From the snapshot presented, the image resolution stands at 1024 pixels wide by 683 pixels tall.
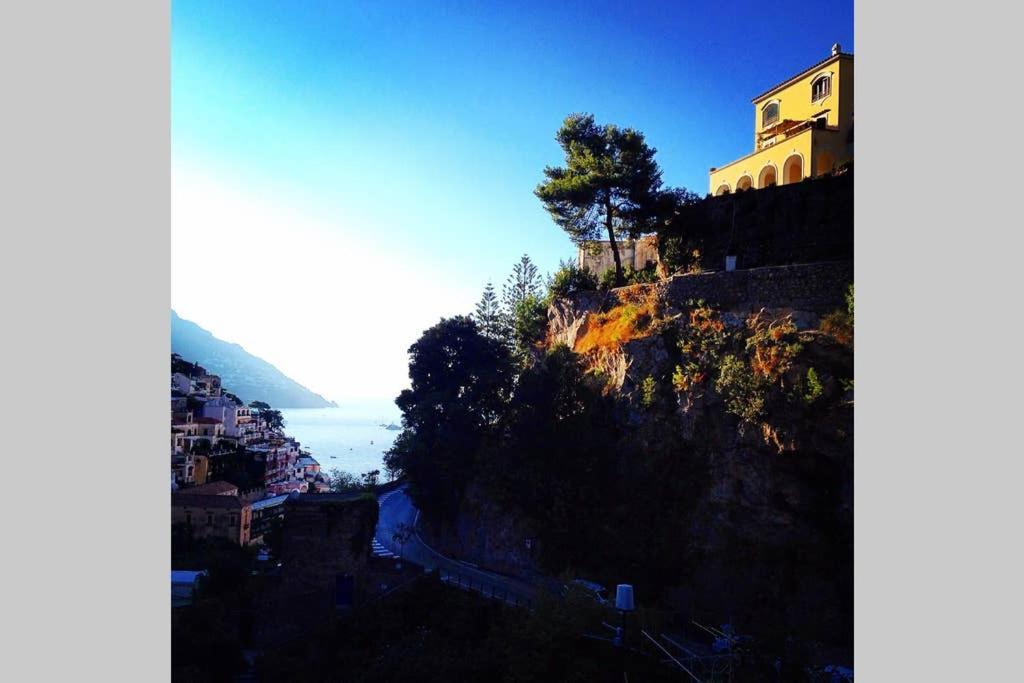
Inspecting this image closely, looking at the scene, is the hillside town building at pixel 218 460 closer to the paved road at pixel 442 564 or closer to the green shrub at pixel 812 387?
the paved road at pixel 442 564

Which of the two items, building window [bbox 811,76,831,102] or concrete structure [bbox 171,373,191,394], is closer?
building window [bbox 811,76,831,102]

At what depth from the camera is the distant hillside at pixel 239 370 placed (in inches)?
224

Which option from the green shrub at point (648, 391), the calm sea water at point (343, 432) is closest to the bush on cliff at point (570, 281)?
the green shrub at point (648, 391)

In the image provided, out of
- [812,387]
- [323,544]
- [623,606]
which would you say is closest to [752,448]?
[812,387]

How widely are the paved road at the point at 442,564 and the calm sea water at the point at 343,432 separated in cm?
114

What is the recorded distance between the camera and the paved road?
6.41 metres

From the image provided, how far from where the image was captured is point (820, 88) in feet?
17.9

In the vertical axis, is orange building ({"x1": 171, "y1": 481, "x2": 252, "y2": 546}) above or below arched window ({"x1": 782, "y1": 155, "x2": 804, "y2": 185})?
below

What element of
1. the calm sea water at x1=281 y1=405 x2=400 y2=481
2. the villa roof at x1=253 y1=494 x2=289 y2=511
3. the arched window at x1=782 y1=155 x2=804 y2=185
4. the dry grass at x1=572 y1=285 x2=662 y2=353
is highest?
the arched window at x1=782 y1=155 x2=804 y2=185

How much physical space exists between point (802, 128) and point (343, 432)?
687 centimetres

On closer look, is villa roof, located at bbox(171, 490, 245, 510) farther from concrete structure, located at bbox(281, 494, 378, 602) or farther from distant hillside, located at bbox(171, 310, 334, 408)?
distant hillside, located at bbox(171, 310, 334, 408)

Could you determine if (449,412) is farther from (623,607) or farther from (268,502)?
(623,607)

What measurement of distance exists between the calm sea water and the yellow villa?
5.79 m

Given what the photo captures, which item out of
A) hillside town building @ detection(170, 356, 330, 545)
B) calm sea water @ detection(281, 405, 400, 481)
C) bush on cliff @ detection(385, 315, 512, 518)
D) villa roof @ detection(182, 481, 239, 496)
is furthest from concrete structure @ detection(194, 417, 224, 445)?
bush on cliff @ detection(385, 315, 512, 518)
